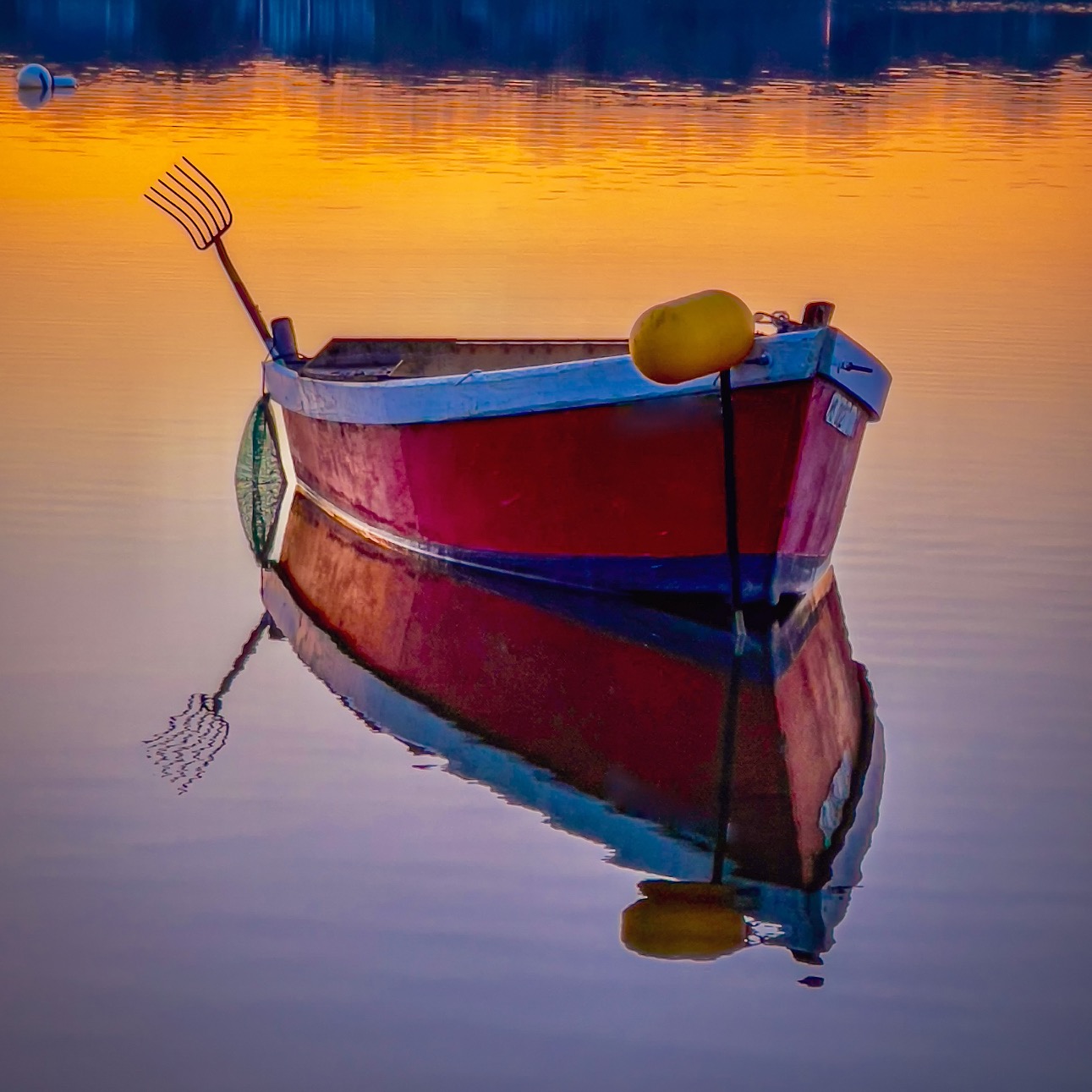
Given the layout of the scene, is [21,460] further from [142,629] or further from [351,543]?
[142,629]

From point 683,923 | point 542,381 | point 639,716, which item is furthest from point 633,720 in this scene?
point 683,923

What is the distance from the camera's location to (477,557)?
8.28m

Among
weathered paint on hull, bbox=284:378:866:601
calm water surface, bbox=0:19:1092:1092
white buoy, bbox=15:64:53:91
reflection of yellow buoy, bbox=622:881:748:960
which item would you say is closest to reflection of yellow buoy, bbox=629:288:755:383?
weathered paint on hull, bbox=284:378:866:601

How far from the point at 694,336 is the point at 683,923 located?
250cm

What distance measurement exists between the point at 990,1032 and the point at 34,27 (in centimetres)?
5051

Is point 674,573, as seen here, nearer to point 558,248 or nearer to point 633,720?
point 633,720

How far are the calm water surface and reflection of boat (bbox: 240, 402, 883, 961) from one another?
102 mm

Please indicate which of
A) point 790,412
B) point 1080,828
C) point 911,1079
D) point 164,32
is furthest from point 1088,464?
point 164,32

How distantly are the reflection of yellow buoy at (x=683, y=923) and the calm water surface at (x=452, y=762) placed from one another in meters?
0.06

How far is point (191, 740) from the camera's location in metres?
6.29

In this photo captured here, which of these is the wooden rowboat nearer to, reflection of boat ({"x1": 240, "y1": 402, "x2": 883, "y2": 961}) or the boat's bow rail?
the boat's bow rail

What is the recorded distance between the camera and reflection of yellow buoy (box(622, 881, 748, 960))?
4.80m

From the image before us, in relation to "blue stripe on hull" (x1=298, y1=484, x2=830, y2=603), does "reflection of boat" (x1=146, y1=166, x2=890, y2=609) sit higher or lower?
higher

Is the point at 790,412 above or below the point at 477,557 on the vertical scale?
above
